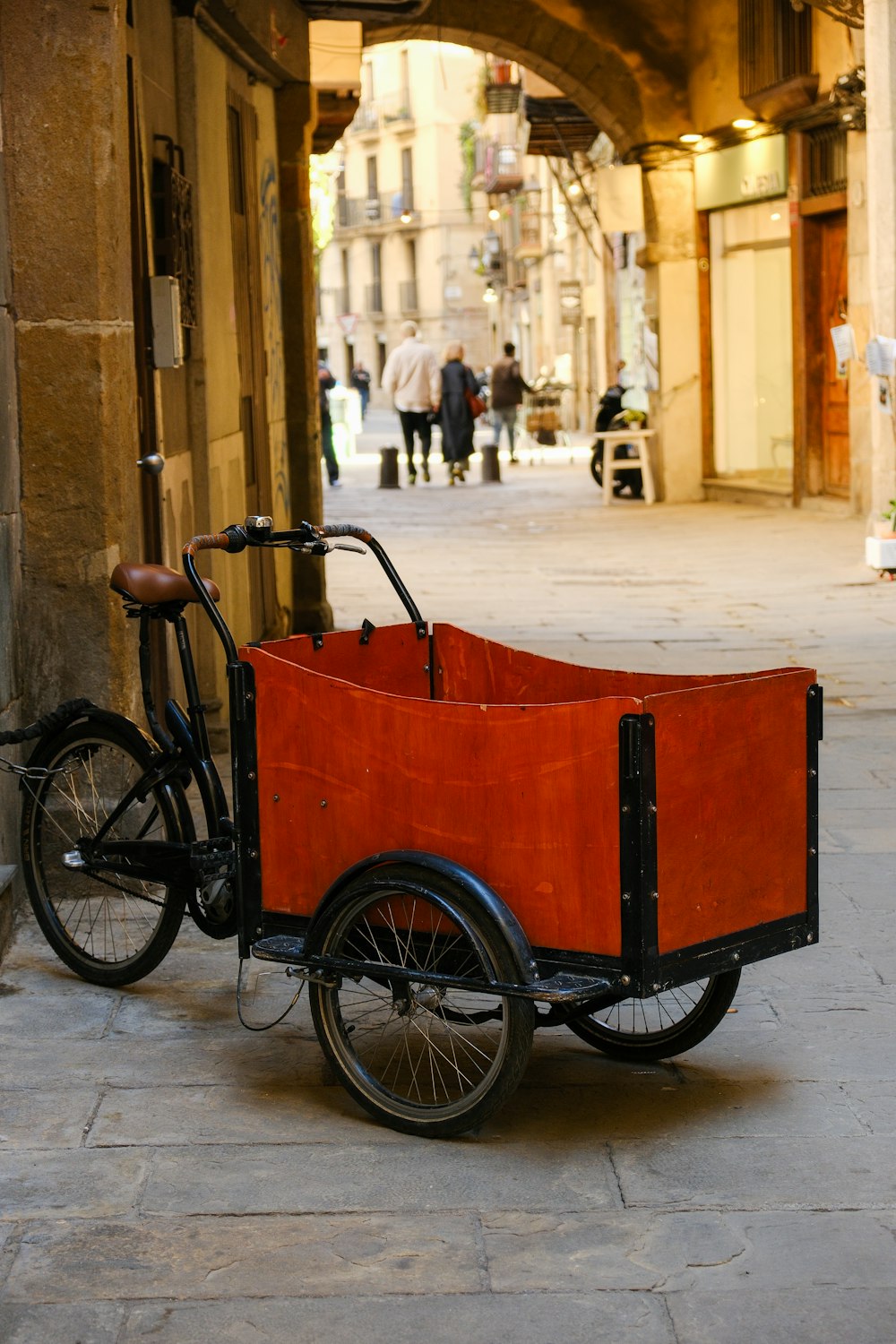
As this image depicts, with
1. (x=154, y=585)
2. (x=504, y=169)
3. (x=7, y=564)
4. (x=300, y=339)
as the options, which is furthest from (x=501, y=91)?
(x=154, y=585)

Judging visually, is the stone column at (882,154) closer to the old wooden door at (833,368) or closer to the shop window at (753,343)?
the old wooden door at (833,368)

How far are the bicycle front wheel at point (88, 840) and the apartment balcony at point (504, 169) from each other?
46.2m

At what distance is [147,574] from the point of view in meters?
4.71

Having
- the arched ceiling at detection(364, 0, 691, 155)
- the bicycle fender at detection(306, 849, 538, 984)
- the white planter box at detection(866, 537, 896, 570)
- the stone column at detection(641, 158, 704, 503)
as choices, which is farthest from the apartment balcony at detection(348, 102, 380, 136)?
the bicycle fender at detection(306, 849, 538, 984)

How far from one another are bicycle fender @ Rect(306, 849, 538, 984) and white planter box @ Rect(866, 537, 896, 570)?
31.1ft

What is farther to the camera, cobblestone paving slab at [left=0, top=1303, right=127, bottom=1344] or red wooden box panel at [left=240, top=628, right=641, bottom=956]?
red wooden box panel at [left=240, top=628, right=641, bottom=956]

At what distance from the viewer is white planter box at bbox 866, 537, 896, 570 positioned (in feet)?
41.9

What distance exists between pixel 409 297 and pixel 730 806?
6994cm

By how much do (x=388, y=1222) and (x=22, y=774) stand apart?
6.72ft

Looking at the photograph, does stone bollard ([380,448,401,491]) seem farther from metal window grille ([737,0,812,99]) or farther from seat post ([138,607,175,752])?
seat post ([138,607,175,752])

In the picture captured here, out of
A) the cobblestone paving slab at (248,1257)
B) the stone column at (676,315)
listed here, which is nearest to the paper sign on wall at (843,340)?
the stone column at (676,315)

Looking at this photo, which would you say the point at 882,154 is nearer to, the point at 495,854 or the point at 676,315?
the point at 676,315

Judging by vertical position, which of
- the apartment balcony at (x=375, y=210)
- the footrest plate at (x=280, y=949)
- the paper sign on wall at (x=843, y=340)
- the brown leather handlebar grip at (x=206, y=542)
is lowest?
the footrest plate at (x=280, y=949)

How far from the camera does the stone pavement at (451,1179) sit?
3.04 meters
